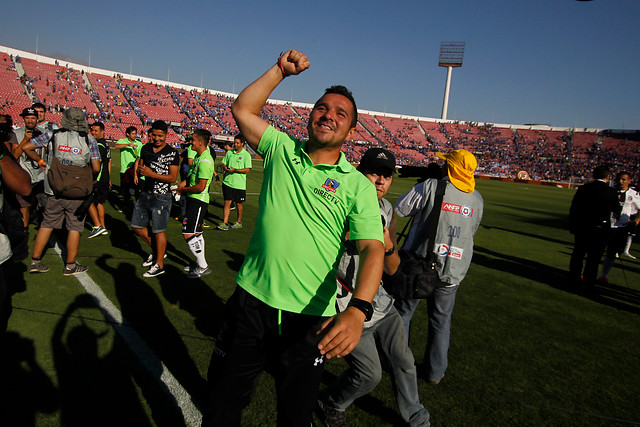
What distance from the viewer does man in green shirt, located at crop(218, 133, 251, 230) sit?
8.98 metres

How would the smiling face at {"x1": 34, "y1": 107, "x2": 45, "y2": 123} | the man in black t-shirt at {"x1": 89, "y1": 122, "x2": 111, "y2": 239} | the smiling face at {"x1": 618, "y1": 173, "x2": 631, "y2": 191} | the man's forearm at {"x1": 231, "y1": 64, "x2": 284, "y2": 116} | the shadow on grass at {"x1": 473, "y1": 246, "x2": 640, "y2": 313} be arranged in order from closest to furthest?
the man's forearm at {"x1": 231, "y1": 64, "x2": 284, "y2": 116} → the shadow on grass at {"x1": 473, "y1": 246, "x2": 640, "y2": 313} → the smiling face at {"x1": 34, "y1": 107, "x2": 45, "y2": 123} → the man in black t-shirt at {"x1": 89, "y1": 122, "x2": 111, "y2": 239} → the smiling face at {"x1": 618, "y1": 173, "x2": 631, "y2": 191}

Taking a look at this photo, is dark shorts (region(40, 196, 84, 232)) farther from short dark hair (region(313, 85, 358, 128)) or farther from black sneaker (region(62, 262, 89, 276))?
short dark hair (region(313, 85, 358, 128))

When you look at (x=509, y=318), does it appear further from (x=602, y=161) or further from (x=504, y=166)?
(x=602, y=161)

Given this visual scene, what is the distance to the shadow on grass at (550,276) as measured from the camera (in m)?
6.18

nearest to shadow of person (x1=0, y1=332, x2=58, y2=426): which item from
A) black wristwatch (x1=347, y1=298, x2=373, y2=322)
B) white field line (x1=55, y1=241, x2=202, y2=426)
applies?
white field line (x1=55, y1=241, x2=202, y2=426)

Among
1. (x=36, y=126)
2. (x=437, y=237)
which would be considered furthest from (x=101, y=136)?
(x=437, y=237)

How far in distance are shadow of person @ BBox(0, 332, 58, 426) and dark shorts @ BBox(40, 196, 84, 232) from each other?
194 cm

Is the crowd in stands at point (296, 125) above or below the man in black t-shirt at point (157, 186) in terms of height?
above

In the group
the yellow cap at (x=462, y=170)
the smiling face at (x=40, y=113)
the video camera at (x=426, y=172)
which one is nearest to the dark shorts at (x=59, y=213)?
the smiling face at (x=40, y=113)

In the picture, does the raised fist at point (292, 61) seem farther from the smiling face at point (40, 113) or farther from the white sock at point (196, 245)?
the smiling face at point (40, 113)

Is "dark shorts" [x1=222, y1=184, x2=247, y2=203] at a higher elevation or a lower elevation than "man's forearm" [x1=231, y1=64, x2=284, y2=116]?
lower

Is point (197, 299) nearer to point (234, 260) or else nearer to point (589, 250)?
point (234, 260)

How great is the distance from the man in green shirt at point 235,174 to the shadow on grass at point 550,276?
226 inches

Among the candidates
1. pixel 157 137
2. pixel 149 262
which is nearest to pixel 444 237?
pixel 157 137
